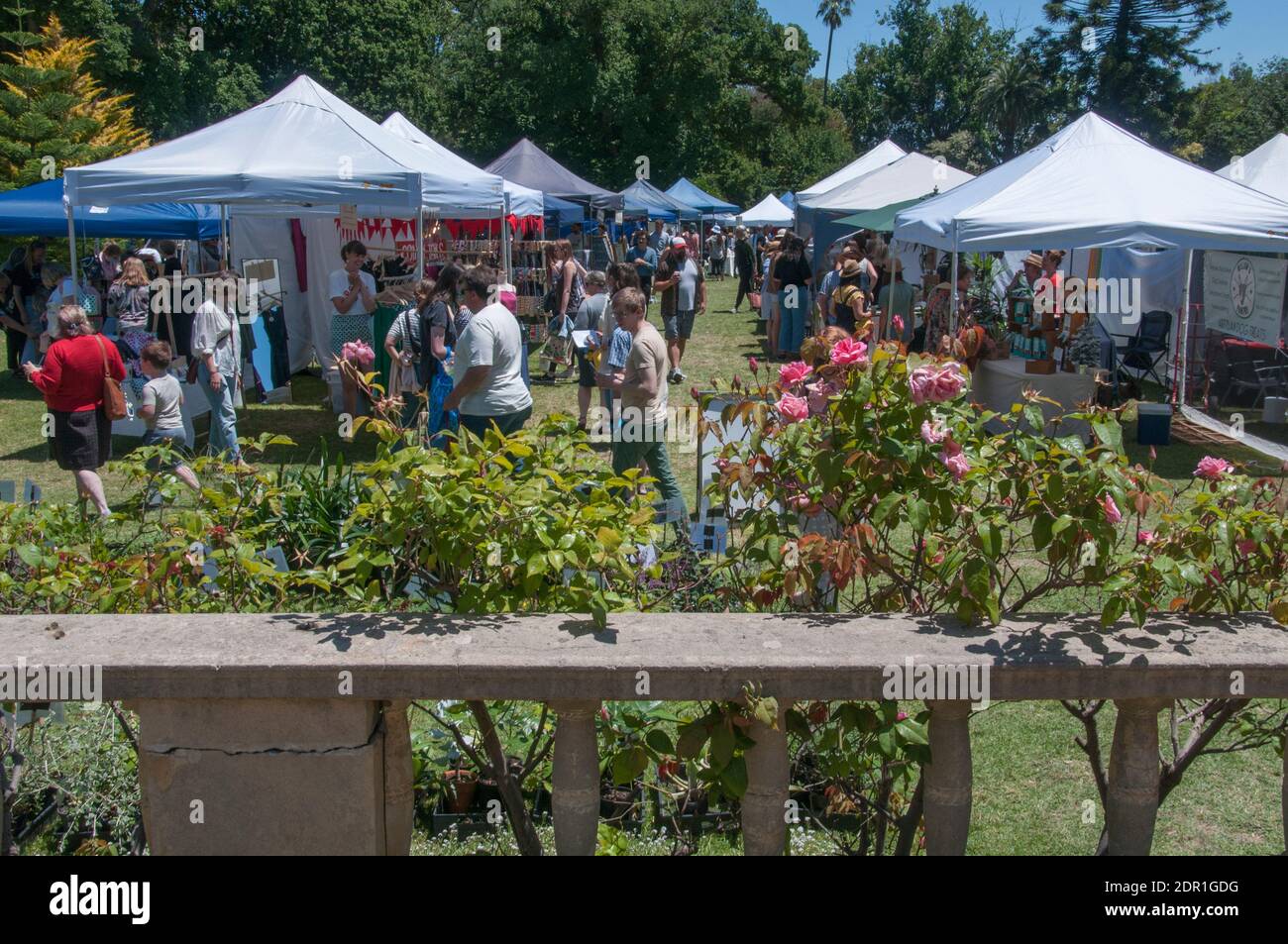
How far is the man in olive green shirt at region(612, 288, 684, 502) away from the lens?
7180 mm

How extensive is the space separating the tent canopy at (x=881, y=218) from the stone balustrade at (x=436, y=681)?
13996mm

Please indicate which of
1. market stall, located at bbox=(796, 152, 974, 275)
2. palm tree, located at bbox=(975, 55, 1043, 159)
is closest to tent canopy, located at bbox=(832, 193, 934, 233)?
market stall, located at bbox=(796, 152, 974, 275)

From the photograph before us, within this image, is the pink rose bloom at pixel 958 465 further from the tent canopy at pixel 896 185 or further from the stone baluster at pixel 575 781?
the tent canopy at pixel 896 185

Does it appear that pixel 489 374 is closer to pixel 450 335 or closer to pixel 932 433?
pixel 450 335

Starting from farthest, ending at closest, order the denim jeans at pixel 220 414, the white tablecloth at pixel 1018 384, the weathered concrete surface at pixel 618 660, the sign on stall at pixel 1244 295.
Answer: the sign on stall at pixel 1244 295
the white tablecloth at pixel 1018 384
the denim jeans at pixel 220 414
the weathered concrete surface at pixel 618 660

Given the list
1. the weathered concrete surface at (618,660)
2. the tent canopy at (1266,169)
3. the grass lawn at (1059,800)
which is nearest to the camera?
the weathered concrete surface at (618,660)

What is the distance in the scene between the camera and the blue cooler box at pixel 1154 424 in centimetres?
1080

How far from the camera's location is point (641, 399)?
7.42 metres

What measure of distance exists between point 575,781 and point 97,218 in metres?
13.5

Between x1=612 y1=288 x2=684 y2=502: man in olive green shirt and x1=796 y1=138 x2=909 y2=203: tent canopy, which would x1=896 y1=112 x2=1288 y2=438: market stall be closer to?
x1=612 y1=288 x2=684 y2=502: man in olive green shirt

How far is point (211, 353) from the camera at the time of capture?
9.42 metres

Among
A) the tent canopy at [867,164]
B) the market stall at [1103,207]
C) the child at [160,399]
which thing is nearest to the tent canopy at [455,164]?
the child at [160,399]

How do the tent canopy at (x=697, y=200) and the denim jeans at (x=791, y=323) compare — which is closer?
the denim jeans at (x=791, y=323)

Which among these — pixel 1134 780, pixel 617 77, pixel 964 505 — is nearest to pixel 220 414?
pixel 964 505
